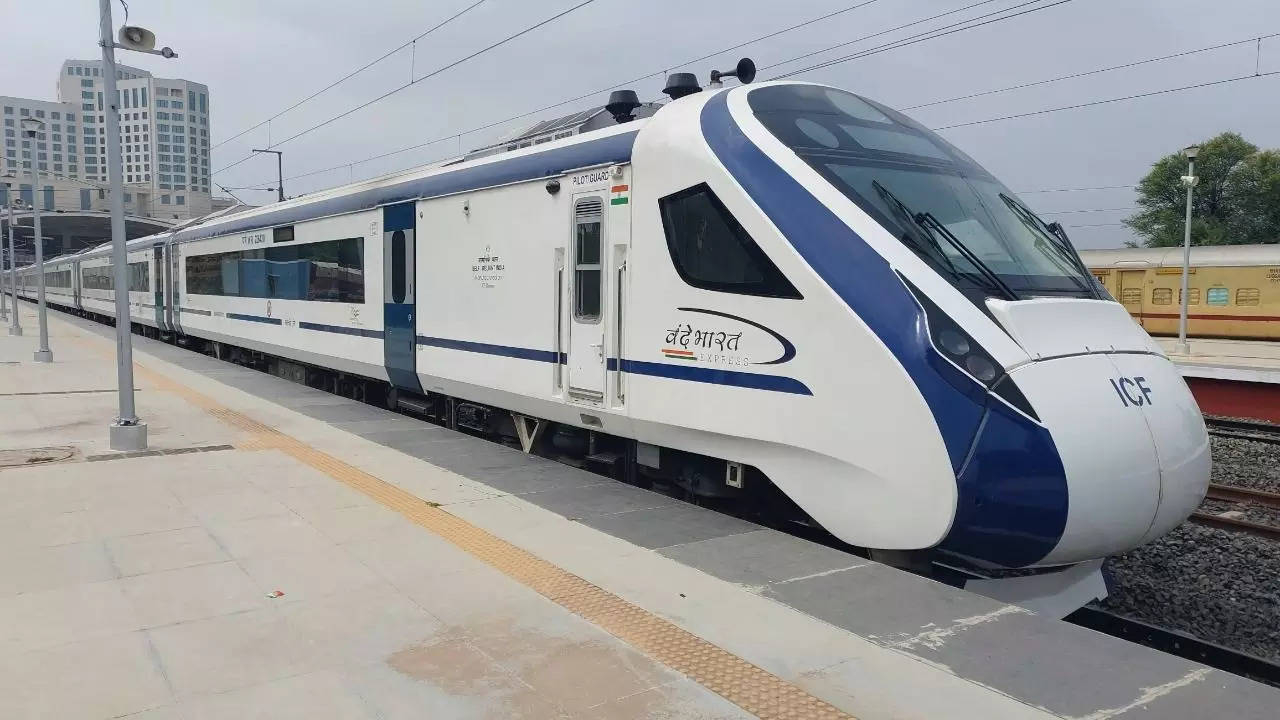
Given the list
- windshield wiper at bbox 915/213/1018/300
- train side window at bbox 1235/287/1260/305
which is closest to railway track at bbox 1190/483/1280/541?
windshield wiper at bbox 915/213/1018/300

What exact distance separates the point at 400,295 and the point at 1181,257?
75.2ft

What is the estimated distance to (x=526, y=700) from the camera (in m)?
3.34

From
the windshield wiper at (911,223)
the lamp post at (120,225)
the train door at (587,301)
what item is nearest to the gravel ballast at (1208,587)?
the windshield wiper at (911,223)

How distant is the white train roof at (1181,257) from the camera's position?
75.9ft

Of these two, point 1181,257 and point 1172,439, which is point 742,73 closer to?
point 1172,439

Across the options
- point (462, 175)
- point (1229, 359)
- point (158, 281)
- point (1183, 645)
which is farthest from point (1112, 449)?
point (158, 281)

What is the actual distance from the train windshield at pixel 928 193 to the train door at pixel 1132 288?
22.4 meters

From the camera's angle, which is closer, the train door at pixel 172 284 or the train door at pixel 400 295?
the train door at pixel 400 295

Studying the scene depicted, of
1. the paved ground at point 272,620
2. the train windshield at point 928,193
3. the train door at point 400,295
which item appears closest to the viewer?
the paved ground at point 272,620

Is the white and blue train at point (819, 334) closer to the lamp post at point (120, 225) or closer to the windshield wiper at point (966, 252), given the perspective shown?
the windshield wiper at point (966, 252)

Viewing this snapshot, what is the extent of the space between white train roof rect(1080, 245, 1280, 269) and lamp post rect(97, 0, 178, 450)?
2099cm

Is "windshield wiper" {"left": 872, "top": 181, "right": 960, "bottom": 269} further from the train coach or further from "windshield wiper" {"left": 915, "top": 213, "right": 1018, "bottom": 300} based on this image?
the train coach

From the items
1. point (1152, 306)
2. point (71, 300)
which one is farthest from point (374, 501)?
point (71, 300)

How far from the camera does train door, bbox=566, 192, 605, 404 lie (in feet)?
21.7
